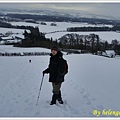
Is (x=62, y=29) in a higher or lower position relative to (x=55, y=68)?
lower

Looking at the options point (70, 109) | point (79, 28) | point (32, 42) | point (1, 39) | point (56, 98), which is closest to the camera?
point (70, 109)

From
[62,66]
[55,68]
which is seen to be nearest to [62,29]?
[55,68]

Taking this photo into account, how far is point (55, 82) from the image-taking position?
604 cm

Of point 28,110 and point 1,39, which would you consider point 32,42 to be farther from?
point 28,110

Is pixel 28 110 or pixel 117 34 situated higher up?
pixel 28 110

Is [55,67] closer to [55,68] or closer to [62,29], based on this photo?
[55,68]

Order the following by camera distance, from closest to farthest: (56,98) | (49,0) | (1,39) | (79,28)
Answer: (56,98), (49,0), (1,39), (79,28)

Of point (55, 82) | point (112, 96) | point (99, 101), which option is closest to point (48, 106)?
point (55, 82)

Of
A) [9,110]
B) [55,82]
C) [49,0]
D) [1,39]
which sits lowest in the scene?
[1,39]

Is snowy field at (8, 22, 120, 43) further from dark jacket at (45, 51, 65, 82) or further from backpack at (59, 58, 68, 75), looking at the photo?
backpack at (59, 58, 68, 75)

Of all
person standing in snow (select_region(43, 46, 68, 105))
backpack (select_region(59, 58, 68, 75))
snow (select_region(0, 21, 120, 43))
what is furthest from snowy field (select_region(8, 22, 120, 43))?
backpack (select_region(59, 58, 68, 75))

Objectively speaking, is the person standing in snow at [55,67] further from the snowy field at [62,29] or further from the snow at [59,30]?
the snowy field at [62,29]

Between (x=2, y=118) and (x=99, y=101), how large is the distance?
3003mm

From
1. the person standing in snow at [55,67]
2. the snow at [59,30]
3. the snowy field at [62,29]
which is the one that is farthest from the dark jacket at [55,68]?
the snowy field at [62,29]
